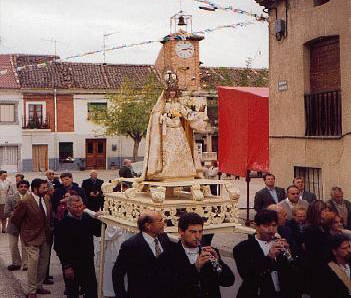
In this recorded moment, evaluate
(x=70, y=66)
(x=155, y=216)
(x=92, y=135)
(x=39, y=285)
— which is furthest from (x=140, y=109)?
(x=155, y=216)

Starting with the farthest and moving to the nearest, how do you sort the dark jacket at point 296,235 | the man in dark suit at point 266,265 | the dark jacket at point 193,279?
the dark jacket at point 296,235
the man in dark suit at point 266,265
the dark jacket at point 193,279

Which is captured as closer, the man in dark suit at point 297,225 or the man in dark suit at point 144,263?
the man in dark suit at point 144,263

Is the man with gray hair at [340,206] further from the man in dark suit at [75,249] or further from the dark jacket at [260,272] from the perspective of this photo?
the dark jacket at [260,272]

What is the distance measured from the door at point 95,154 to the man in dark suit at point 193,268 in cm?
3749

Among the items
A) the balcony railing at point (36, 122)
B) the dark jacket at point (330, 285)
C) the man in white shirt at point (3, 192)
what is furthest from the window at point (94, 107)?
the dark jacket at point (330, 285)

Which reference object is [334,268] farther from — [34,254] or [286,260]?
[34,254]

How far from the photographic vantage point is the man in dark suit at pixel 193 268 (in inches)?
177

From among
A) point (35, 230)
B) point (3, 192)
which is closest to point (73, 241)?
point (35, 230)

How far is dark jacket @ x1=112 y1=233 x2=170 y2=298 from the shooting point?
5133 mm

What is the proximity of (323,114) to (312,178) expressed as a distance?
4.70ft

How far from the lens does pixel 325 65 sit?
39.4 feet

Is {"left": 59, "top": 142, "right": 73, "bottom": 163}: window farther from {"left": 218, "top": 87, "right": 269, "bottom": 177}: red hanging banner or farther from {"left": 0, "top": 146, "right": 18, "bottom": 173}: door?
{"left": 218, "top": 87, "right": 269, "bottom": 177}: red hanging banner

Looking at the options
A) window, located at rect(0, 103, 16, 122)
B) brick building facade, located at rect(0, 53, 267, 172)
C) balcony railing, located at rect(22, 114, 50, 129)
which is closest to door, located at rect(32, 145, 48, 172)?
brick building facade, located at rect(0, 53, 267, 172)

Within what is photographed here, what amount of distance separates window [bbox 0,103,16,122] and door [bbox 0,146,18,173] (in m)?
1.85
